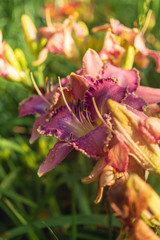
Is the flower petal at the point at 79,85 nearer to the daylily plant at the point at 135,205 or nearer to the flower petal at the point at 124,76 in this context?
the flower petal at the point at 124,76

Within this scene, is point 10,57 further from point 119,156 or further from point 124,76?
point 119,156

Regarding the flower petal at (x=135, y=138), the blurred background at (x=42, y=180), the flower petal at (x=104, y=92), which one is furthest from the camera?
the blurred background at (x=42, y=180)

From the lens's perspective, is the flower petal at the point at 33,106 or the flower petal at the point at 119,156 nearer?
the flower petal at the point at 119,156

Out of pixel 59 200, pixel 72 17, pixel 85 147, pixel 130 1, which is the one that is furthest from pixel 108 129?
pixel 130 1

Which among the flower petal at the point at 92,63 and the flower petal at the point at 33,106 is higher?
the flower petal at the point at 92,63

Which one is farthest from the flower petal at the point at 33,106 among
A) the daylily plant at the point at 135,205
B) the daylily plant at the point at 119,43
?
the daylily plant at the point at 135,205

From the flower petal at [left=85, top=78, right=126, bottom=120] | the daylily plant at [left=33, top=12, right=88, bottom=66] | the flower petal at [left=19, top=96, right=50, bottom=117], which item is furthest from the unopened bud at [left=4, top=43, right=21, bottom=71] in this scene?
the flower petal at [left=85, top=78, right=126, bottom=120]
